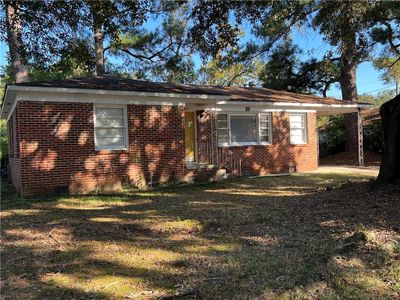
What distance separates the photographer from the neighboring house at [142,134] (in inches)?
474

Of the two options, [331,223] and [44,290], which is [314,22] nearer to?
[331,223]

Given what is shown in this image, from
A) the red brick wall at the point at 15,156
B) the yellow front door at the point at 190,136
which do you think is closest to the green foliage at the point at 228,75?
the yellow front door at the point at 190,136

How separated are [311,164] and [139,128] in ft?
28.8

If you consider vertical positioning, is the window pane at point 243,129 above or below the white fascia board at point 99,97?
below

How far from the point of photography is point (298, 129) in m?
18.5

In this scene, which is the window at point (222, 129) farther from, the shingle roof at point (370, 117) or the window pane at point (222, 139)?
the shingle roof at point (370, 117)

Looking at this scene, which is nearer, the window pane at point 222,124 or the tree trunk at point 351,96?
the window pane at point 222,124

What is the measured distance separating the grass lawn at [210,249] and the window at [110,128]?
11.8 ft

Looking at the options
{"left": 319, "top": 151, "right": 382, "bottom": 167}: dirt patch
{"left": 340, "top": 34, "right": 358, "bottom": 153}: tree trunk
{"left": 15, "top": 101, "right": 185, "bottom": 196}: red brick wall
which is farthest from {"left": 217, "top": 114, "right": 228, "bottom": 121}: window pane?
{"left": 340, "top": 34, "right": 358, "bottom": 153}: tree trunk

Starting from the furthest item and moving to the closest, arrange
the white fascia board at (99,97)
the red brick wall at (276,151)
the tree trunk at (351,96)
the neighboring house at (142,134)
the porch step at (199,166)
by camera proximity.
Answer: the tree trunk at (351,96)
the red brick wall at (276,151)
the porch step at (199,166)
the neighboring house at (142,134)
the white fascia board at (99,97)

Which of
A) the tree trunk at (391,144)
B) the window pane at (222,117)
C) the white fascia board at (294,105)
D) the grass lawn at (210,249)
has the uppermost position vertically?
the white fascia board at (294,105)

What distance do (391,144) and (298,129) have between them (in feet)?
31.7

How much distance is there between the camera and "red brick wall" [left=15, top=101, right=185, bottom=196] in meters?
11.9

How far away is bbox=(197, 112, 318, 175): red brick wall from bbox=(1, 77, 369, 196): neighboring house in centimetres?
4
